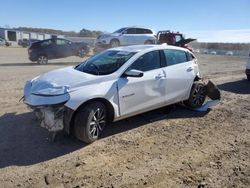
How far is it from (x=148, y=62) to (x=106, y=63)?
93 cm

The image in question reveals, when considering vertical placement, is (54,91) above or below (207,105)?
above

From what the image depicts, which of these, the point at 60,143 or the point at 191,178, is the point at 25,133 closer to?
the point at 60,143

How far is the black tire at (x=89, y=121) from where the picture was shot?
5.23 m

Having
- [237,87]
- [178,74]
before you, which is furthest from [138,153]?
[237,87]

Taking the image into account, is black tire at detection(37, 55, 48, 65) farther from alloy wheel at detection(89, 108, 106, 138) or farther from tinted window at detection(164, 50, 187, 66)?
alloy wheel at detection(89, 108, 106, 138)

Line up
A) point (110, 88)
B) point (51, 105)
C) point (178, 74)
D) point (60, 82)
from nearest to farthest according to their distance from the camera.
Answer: point (51, 105) → point (60, 82) → point (110, 88) → point (178, 74)

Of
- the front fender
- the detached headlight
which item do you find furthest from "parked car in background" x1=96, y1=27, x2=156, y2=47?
the detached headlight

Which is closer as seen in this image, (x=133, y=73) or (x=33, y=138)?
(x=33, y=138)

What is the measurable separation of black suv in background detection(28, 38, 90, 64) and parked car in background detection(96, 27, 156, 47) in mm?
1981

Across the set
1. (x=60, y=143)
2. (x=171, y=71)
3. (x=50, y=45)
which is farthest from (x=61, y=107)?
(x=50, y=45)

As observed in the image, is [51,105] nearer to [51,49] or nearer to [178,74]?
[178,74]

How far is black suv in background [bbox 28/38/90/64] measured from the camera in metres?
A: 19.4

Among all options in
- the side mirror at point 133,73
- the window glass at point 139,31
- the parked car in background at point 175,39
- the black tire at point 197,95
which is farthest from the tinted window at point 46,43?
the side mirror at point 133,73

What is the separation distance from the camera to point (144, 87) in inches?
247
